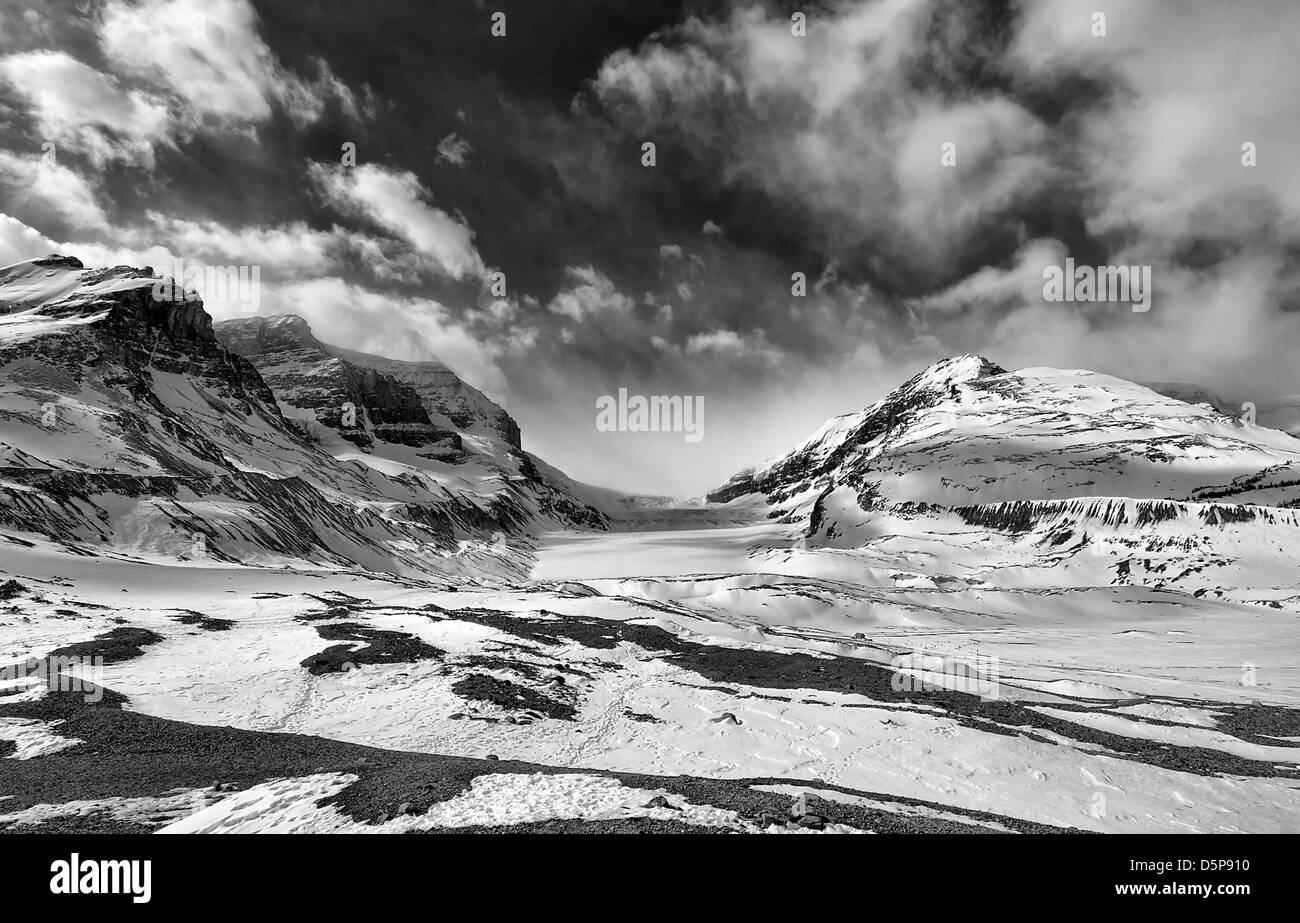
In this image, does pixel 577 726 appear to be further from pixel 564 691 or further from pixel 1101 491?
pixel 1101 491

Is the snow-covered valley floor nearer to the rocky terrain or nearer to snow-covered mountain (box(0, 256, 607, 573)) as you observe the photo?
the rocky terrain

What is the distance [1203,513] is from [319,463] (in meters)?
236

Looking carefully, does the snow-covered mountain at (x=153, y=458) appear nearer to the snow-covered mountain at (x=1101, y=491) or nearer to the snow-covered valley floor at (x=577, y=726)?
the snow-covered valley floor at (x=577, y=726)

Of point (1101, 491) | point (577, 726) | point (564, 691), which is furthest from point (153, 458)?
point (1101, 491)

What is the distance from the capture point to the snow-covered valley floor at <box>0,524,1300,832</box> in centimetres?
1182

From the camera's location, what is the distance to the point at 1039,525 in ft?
484

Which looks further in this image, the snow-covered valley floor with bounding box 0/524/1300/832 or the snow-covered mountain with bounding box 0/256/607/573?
the snow-covered mountain with bounding box 0/256/607/573

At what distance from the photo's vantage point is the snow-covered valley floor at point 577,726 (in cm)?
1182

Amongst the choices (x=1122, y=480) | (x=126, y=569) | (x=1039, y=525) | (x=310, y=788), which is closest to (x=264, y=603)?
(x=126, y=569)

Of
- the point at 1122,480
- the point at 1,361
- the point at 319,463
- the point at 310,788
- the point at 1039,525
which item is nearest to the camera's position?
the point at 310,788

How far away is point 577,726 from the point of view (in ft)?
72.6

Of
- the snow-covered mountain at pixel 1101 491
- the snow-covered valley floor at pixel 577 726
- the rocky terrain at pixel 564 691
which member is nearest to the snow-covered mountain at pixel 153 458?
the rocky terrain at pixel 564 691

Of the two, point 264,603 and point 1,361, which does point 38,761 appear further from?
point 1,361

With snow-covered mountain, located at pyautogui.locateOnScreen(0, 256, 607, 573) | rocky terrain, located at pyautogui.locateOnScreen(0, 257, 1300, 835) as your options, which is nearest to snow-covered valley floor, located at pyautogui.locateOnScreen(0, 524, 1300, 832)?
rocky terrain, located at pyautogui.locateOnScreen(0, 257, 1300, 835)
